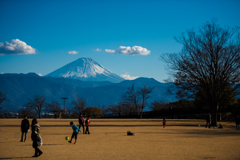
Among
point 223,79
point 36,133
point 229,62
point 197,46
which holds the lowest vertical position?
point 36,133

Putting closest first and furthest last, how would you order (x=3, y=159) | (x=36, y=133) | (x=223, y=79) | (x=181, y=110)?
(x=3, y=159) → (x=36, y=133) → (x=223, y=79) → (x=181, y=110)

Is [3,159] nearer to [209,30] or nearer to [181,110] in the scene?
[209,30]

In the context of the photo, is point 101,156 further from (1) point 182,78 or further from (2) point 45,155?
(1) point 182,78

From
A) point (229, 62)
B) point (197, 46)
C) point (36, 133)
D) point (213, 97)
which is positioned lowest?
point (36, 133)

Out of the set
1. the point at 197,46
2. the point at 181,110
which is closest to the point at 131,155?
the point at 197,46

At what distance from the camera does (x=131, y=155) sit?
11.9 meters

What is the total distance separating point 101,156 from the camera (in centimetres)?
1175

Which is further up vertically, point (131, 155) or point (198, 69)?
point (198, 69)

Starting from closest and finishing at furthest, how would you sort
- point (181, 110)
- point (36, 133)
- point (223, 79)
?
point (36, 133), point (223, 79), point (181, 110)

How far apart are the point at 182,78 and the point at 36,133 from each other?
2622 centimetres

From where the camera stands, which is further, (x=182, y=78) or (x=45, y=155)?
(x=182, y=78)

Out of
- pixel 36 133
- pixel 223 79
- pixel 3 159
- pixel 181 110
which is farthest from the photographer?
pixel 181 110

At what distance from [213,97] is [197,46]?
6.79 m

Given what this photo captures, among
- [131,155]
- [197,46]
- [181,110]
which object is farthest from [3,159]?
[181,110]
